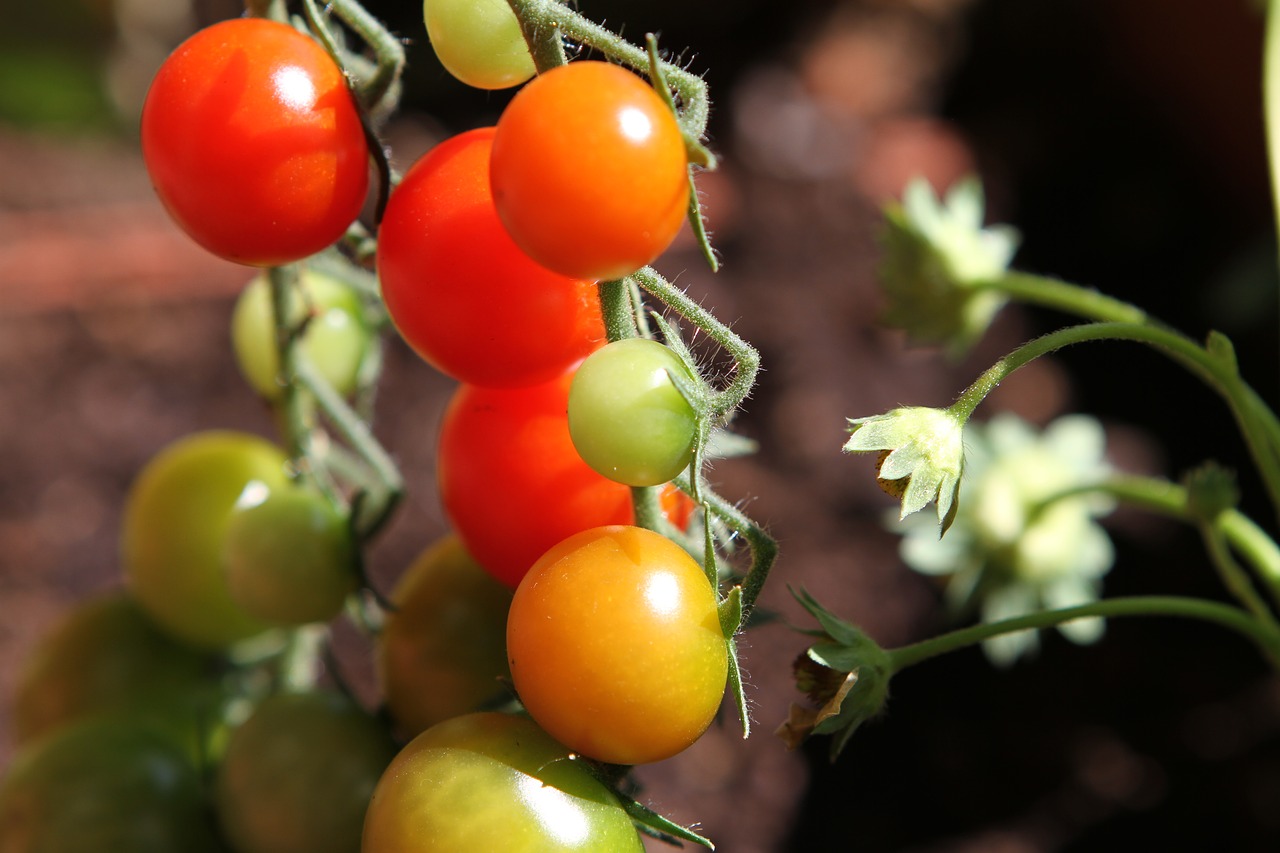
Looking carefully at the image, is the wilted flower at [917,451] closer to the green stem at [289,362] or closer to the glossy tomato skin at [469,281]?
the glossy tomato skin at [469,281]

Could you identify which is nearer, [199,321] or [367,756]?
[367,756]

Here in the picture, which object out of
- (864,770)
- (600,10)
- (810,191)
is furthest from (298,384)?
(600,10)

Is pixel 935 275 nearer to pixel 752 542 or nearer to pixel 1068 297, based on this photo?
pixel 1068 297

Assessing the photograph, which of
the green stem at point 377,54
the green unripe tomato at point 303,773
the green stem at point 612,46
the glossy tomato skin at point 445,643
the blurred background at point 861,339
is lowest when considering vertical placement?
the blurred background at point 861,339

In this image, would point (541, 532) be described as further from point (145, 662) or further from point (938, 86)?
point (938, 86)

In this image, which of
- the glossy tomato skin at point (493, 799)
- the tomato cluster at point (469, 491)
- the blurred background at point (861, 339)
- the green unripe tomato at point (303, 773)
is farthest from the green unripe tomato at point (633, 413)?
the blurred background at point (861, 339)

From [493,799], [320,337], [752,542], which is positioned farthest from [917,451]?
[320,337]
